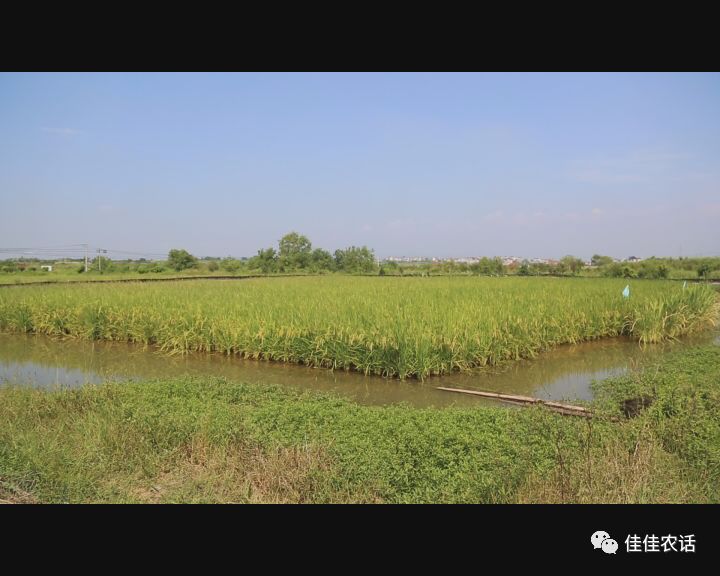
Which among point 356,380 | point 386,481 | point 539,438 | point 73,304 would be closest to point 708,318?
point 356,380

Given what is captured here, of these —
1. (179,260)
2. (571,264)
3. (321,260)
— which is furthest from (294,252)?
(571,264)

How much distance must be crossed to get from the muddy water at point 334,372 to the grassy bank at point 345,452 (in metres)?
1.61

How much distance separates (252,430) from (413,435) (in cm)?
164

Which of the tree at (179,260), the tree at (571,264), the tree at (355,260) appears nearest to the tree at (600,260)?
the tree at (571,264)

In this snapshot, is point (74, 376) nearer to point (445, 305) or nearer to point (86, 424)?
point (86, 424)

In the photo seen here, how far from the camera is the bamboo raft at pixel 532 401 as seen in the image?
5.65 m

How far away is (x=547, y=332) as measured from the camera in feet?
33.6

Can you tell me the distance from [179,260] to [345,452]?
134 feet

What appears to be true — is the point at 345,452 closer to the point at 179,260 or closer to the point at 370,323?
the point at 370,323

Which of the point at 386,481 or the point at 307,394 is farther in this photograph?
the point at 307,394

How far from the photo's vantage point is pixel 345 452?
4.11m

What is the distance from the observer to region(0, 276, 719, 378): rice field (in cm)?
834

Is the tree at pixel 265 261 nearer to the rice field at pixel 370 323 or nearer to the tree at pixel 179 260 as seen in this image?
the tree at pixel 179 260

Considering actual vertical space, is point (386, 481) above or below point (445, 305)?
below
